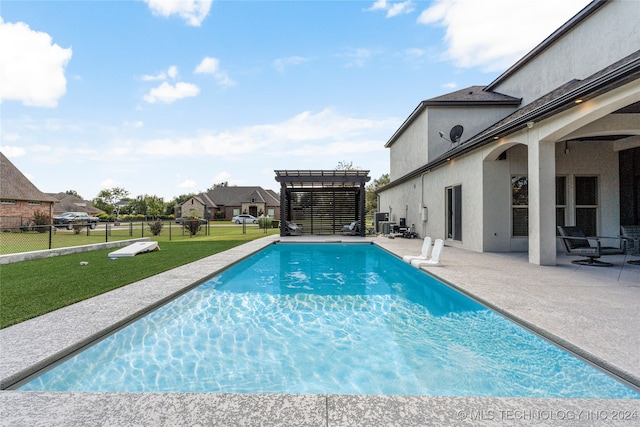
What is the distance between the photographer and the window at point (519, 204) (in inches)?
391

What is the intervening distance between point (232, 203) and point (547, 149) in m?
45.1

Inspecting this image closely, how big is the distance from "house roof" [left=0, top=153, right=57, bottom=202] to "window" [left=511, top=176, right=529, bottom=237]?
2895cm

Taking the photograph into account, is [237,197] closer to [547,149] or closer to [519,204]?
[519,204]

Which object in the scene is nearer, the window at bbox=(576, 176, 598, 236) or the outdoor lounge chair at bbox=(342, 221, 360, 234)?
the window at bbox=(576, 176, 598, 236)

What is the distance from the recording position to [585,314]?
393 centimetres

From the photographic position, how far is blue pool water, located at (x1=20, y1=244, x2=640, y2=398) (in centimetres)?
287

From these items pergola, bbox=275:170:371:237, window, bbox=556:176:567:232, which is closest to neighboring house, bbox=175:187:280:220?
pergola, bbox=275:170:371:237

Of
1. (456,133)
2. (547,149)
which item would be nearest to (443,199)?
(456,133)

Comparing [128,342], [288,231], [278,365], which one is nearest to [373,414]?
[278,365]

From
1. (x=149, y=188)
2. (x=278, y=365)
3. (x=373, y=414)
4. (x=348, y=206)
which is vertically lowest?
(x=278, y=365)

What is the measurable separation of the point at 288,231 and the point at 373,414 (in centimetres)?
1569

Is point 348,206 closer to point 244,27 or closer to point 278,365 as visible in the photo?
point 244,27

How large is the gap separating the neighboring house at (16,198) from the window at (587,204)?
29.6 metres

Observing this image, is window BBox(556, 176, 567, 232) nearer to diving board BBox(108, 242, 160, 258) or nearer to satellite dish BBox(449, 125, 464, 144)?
satellite dish BBox(449, 125, 464, 144)
